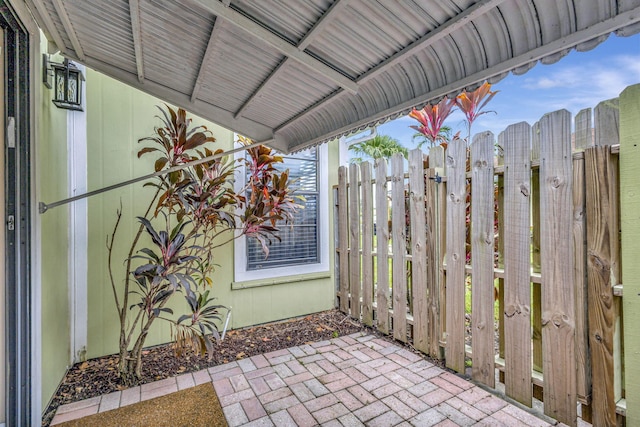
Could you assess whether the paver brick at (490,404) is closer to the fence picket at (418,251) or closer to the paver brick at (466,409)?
the paver brick at (466,409)

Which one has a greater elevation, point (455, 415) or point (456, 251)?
point (456, 251)

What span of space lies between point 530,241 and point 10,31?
11.4ft

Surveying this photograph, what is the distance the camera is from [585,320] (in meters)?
1.73

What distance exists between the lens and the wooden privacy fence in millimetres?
1661

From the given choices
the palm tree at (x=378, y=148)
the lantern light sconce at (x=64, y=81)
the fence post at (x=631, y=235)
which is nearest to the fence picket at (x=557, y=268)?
the fence post at (x=631, y=235)

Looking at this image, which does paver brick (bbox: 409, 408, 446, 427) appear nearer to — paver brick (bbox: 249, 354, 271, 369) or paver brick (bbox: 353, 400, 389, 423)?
paver brick (bbox: 353, 400, 389, 423)

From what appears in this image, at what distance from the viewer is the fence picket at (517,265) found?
200cm

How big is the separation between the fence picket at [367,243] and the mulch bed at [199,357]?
0.87 ft

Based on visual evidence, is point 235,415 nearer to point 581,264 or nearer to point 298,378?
point 298,378

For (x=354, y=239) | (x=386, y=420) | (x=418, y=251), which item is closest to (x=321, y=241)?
(x=354, y=239)

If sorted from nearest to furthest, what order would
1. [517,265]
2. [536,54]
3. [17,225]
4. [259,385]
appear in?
1. [536,54]
2. [17,225]
3. [517,265]
4. [259,385]

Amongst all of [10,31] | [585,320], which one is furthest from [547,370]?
[10,31]

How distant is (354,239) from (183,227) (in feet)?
6.62

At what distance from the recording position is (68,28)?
67.8 inches
